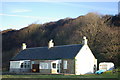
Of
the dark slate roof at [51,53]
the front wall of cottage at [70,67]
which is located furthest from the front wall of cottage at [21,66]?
the front wall of cottage at [70,67]

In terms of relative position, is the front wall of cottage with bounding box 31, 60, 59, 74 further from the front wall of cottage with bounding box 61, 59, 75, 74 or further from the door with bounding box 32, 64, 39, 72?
the front wall of cottage with bounding box 61, 59, 75, 74

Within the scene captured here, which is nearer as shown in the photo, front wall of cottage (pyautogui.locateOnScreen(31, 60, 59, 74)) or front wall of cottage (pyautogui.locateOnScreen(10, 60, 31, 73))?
front wall of cottage (pyautogui.locateOnScreen(31, 60, 59, 74))

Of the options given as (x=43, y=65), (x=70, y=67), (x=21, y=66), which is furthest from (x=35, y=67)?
(x=70, y=67)

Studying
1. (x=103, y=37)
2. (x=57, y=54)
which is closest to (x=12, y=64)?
(x=57, y=54)

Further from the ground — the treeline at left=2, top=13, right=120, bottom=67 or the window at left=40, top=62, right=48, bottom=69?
the treeline at left=2, top=13, right=120, bottom=67

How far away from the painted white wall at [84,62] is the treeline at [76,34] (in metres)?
3.59

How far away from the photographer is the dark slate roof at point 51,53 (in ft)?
104

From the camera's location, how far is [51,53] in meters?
34.2

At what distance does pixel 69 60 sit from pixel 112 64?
560 cm

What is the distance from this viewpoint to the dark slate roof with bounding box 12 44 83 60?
3159cm

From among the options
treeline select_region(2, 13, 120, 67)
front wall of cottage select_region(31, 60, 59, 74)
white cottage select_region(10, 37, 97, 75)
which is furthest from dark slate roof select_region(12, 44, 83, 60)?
treeline select_region(2, 13, 120, 67)

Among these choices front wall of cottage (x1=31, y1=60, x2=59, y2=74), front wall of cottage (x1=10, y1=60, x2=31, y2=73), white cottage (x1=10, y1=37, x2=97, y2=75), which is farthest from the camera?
front wall of cottage (x1=10, y1=60, x2=31, y2=73)

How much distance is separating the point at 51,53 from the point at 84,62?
16.3ft

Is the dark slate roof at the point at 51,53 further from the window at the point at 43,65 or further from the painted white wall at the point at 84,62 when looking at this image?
the window at the point at 43,65
